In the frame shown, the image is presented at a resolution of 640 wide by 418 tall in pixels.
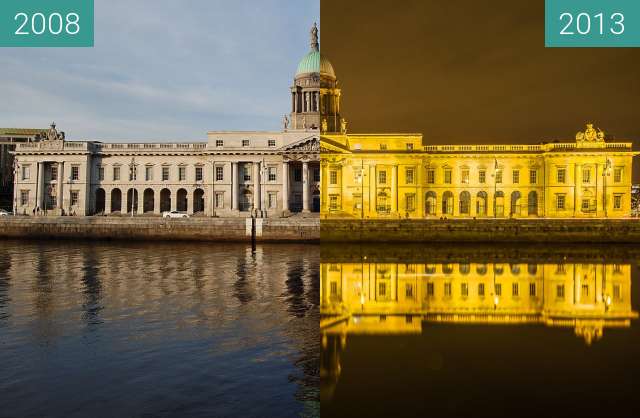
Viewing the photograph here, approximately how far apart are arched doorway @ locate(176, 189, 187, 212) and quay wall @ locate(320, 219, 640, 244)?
3764 cm

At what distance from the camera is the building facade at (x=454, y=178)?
65.3 metres

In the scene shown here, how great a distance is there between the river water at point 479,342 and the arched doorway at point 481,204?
37.0 m

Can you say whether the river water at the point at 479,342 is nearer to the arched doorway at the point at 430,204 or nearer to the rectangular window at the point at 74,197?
the arched doorway at the point at 430,204

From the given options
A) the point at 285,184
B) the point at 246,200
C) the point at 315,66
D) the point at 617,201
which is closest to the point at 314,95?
the point at 315,66

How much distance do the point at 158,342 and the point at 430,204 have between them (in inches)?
2266

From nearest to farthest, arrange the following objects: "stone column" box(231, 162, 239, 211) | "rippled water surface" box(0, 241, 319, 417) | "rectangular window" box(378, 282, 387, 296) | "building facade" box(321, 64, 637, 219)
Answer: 1. "rippled water surface" box(0, 241, 319, 417)
2. "rectangular window" box(378, 282, 387, 296)
3. "building facade" box(321, 64, 637, 219)
4. "stone column" box(231, 162, 239, 211)

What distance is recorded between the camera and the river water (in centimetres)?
1091

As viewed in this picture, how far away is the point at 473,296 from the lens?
2308cm

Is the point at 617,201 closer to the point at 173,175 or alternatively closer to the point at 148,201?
the point at 173,175

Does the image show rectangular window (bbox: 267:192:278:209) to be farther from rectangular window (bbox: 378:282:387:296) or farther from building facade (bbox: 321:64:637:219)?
rectangular window (bbox: 378:282:387:296)

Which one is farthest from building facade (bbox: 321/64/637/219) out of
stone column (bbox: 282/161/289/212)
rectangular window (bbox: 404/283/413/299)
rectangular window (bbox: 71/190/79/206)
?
rectangular window (bbox: 404/283/413/299)

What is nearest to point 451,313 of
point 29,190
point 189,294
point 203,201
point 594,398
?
point 594,398

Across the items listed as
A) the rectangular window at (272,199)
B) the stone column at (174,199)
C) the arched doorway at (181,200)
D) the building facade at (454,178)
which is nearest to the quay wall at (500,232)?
the building facade at (454,178)

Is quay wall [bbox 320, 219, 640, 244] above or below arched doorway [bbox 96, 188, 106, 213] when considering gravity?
below
